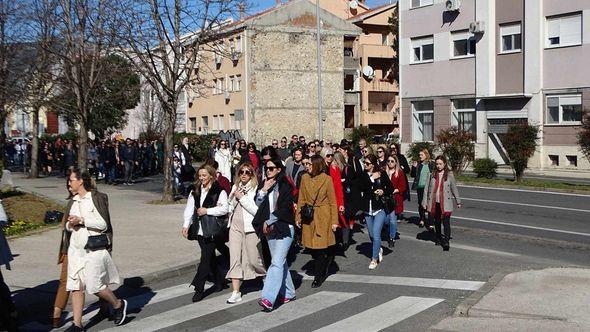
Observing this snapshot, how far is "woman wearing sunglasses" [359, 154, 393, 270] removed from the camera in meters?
11.5

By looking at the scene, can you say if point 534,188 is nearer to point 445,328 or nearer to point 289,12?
point 445,328

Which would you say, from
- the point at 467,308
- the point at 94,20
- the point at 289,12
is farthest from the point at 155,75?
the point at 289,12

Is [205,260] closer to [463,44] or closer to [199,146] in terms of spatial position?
[463,44]

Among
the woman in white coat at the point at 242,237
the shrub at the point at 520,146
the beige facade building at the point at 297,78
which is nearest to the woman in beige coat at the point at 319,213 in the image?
the woman in white coat at the point at 242,237

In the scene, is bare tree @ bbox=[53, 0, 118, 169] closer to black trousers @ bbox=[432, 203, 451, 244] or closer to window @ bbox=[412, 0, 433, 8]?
black trousers @ bbox=[432, 203, 451, 244]

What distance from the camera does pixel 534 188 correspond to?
24.3 metres

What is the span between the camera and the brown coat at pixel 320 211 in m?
9.94

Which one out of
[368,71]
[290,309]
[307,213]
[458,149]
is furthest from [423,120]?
[290,309]

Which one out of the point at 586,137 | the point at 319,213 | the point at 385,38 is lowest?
the point at 319,213

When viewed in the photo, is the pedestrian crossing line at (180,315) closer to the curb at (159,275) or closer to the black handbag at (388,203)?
the curb at (159,275)

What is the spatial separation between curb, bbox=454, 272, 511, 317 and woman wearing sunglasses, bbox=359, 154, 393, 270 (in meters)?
1.98

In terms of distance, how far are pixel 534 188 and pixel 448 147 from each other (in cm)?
549

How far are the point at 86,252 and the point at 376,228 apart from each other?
5024mm

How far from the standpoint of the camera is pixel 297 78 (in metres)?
56.2
